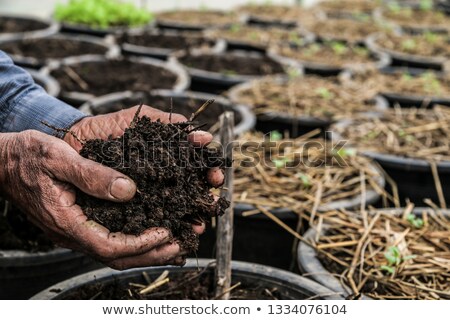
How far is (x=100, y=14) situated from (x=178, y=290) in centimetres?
494

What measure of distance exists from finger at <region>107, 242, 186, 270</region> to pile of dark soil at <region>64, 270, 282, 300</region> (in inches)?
15.4

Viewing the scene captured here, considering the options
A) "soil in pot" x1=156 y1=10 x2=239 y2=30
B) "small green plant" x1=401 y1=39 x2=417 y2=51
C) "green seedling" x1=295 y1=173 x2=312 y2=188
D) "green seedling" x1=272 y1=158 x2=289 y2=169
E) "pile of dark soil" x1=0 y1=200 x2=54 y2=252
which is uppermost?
"soil in pot" x1=156 y1=10 x2=239 y2=30

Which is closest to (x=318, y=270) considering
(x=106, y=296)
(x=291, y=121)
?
(x=106, y=296)

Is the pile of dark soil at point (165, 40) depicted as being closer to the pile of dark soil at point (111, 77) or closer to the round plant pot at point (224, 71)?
the round plant pot at point (224, 71)

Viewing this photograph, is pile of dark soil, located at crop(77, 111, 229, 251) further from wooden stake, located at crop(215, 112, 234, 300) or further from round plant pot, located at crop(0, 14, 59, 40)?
round plant pot, located at crop(0, 14, 59, 40)

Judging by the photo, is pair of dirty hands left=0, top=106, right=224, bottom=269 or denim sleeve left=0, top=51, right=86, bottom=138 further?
denim sleeve left=0, top=51, right=86, bottom=138

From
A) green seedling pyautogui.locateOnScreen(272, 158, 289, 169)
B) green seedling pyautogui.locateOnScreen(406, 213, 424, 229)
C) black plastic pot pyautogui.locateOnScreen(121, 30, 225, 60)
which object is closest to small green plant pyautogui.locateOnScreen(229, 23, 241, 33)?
black plastic pot pyautogui.locateOnScreen(121, 30, 225, 60)

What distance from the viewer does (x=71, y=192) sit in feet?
5.74

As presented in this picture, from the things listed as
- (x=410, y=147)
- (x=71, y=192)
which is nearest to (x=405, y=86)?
(x=410, y=147)

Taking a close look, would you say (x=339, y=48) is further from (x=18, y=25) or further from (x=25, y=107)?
(x=25, y=107)

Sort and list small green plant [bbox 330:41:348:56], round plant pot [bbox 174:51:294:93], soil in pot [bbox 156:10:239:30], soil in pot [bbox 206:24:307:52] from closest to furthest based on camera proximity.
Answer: round plant pot [bbox 174:51:294:93], small green plant [bbox 330:41:348:56], soil in pot [bbox 206:24:307:52], soil in pot [bbox 156:10:239:30]

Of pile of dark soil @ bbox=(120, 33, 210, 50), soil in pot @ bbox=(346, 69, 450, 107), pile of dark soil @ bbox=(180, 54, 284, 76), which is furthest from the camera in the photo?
pile of dark soil @ bbox=(120, 33, 210, 50)

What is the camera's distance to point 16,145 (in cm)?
182

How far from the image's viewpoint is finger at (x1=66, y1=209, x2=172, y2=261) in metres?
1.67
